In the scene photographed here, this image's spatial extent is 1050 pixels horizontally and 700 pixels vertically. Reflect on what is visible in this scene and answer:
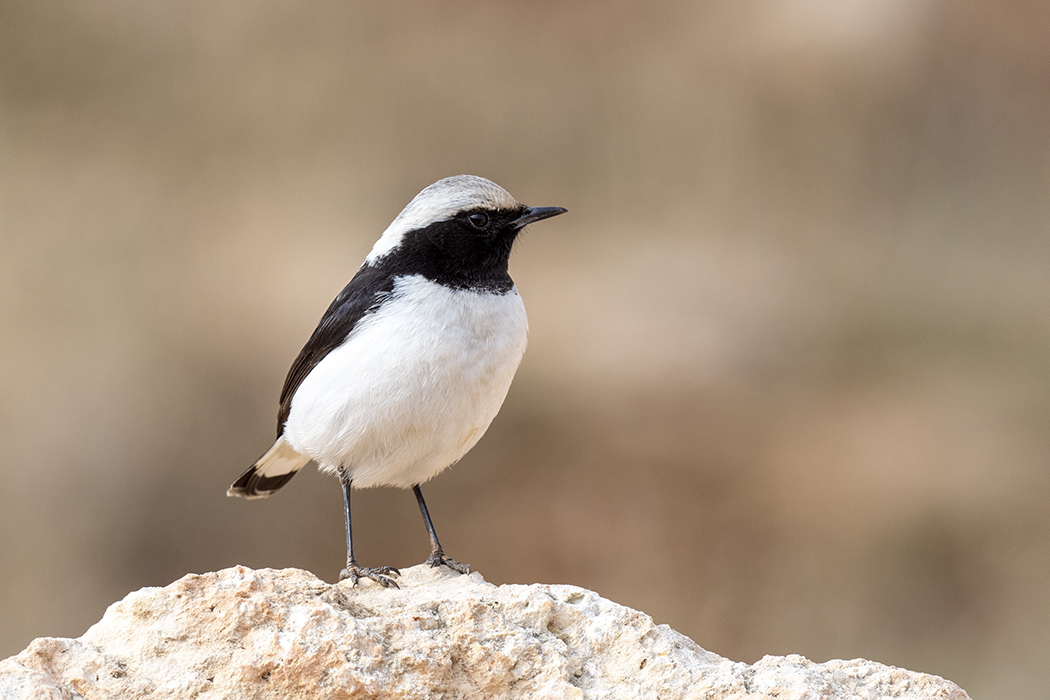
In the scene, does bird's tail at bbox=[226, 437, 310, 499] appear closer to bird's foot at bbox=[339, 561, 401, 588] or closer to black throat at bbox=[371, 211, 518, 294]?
bird's foot at bbox=[339, 561, 401, 588]

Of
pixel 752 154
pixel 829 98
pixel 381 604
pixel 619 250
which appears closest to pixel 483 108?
pixel 619 250

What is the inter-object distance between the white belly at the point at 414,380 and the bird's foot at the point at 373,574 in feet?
2.20

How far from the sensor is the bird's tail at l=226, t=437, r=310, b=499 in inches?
253

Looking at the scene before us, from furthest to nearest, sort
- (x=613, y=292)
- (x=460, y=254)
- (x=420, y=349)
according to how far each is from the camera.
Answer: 1. (x=613, y=292)
2. (x=460, y=254)
3. (x=420, y=349)

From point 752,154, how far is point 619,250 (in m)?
2.22

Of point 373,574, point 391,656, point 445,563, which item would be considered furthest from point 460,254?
point 391,656

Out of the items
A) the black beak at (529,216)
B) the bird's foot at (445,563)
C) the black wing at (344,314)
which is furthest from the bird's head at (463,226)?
the bird's foot at (445,563)

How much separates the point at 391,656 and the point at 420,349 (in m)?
1.74

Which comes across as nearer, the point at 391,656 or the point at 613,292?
the point at 391,656

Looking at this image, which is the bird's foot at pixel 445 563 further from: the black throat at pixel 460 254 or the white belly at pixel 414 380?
the black throat at pixel 460 254

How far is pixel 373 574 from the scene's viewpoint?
491cm

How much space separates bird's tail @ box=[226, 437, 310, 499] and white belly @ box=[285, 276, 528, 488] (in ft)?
2.56

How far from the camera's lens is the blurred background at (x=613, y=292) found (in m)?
12.3

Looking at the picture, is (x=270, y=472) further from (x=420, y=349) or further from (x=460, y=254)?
(x=460, y=254)
